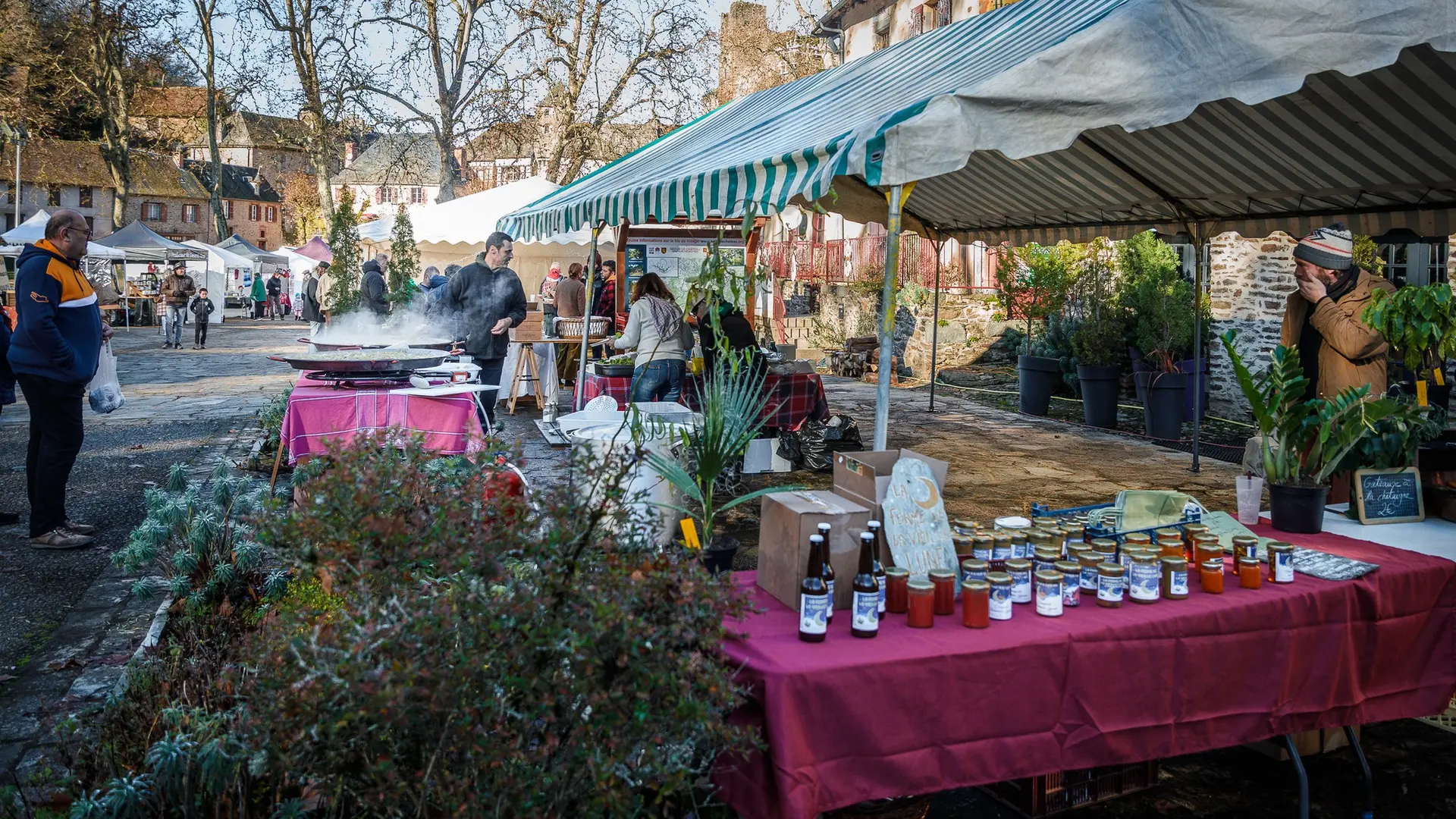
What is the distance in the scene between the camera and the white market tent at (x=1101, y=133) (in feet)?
11.6

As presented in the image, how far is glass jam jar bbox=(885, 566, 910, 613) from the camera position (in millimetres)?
2783

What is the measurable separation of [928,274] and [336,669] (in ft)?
57.5

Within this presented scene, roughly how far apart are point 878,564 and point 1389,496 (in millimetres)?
→ 2157

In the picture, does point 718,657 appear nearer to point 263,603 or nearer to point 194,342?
point 263,603

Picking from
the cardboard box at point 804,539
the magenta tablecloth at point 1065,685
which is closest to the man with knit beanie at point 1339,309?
the magenta tablecloth at point 1065,685

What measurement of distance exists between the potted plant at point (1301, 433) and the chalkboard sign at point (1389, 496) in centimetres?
14

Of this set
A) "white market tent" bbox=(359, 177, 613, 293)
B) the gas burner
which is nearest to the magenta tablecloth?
the gas burner

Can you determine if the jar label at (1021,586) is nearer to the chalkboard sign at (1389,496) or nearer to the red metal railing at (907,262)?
the chalkboard sign at (1389,496)

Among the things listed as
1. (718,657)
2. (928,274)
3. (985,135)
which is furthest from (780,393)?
(928,274)

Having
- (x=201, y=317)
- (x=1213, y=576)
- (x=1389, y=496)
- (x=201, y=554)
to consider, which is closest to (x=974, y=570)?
(x=1213, y=576)

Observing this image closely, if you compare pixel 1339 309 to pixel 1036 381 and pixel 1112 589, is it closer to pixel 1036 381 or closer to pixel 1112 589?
pixel 1112 589

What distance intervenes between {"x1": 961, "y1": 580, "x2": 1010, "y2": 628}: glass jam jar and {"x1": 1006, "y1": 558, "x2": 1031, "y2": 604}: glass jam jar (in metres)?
0.19

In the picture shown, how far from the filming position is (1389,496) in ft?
12.4

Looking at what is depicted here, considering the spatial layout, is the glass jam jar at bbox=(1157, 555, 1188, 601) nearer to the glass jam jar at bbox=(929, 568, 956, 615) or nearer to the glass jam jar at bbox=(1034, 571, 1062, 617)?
the glass jam jar at bbox=(1034, 571, 1062, 617)
